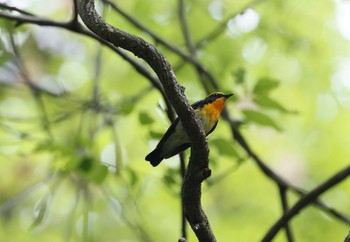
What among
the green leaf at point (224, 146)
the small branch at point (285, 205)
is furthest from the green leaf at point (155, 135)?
the small branch at point (285, 205)

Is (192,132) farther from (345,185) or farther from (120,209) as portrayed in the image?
(345,185)

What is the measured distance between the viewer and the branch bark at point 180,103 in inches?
105

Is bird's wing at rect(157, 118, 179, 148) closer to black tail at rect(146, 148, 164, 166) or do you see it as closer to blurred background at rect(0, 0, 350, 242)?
black tail at rect(146, 148, 164, 166)

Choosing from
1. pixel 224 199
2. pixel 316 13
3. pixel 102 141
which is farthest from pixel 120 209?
pixel 316 13

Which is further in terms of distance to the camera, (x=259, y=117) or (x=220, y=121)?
(x=220, y=121)

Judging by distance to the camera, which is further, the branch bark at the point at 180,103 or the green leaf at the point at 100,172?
the green leaf at the point at 100,172

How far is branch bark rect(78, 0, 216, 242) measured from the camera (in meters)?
2.66

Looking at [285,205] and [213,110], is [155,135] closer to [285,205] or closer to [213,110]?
[213,110]

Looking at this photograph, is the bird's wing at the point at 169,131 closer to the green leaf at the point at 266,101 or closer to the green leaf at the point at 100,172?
the green leaf at the point at 100,172

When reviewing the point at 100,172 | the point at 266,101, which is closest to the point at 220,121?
the point at 266,101

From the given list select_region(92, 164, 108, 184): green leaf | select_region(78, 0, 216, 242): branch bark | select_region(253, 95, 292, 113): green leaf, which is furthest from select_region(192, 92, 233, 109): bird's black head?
select_region(78, 0, 216, 242): branch bark

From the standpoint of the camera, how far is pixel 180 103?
2770 millimetres

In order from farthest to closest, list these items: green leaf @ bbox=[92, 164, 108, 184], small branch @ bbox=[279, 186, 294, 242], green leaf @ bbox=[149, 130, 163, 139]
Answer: small branch @ bbox=[279, 186, 294, 242], green leaf @ bbox=[149, 130, 163, 139], green leaf @ bbox=[92, 164, 108, 184]

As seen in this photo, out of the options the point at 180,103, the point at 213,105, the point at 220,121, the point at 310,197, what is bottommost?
the point at 180,103
